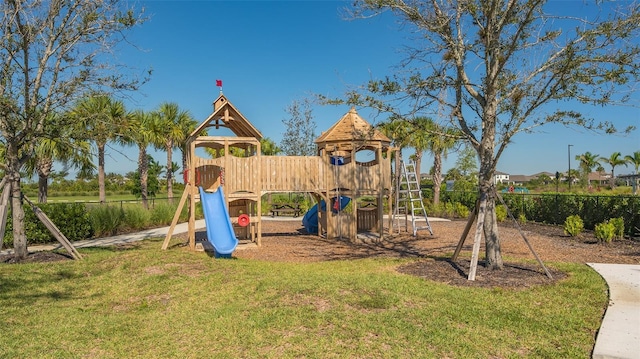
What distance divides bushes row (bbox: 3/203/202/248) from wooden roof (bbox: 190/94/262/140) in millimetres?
5601

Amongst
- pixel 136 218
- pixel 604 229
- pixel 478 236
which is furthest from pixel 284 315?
pixel 136 218

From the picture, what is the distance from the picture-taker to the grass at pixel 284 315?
4.92m

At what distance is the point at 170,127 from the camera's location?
29.8 metres

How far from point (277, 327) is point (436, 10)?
21.9 feet

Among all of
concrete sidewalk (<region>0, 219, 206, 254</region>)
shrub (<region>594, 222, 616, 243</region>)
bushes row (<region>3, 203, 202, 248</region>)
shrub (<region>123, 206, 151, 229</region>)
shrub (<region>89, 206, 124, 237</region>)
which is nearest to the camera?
shrub (<region>594, 222, 616, 243</region>)

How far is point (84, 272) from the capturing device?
→ 9.09 m

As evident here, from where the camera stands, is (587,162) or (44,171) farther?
(587,162)

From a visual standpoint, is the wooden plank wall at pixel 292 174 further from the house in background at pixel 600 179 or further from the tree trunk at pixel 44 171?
the house in background at pixel 600 179

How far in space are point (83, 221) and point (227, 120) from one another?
647 cm

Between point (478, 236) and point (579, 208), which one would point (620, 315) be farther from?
point (579, 208)

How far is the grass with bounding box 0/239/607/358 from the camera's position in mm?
4922

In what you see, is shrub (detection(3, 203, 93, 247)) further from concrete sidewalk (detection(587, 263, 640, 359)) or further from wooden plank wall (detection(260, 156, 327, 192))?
concrete sidewalk (detection(587, 263, 640, 359))

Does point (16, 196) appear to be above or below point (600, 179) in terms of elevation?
below

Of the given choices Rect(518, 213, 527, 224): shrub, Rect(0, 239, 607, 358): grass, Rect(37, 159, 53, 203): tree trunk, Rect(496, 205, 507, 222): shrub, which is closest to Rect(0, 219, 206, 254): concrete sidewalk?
Rect(0, 239, 607, 358): grass
